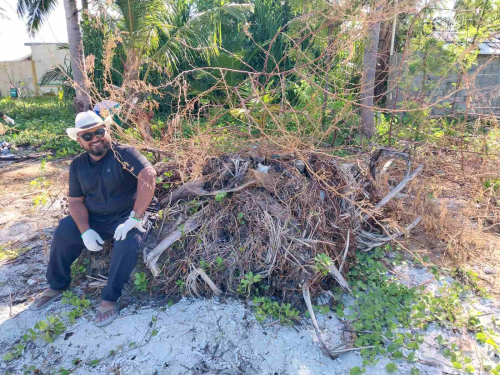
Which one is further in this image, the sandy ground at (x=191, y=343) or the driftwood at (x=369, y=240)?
the driftwood at (x=369, y=240)

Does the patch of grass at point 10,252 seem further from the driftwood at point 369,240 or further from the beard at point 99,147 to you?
the driftwood at point 369,240

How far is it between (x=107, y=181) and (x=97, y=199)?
7.0 inches

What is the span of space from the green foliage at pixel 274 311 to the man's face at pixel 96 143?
171cm

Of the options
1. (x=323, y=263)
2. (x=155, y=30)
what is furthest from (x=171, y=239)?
(x=155, y=30)

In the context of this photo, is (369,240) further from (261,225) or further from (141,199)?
(141,199)

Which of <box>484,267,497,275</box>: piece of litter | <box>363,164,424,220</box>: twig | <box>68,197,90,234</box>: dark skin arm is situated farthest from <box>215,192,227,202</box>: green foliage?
<box>484,267,497,275</box>: piece of litter

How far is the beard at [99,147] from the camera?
3.05 m

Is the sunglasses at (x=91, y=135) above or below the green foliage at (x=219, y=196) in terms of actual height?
above

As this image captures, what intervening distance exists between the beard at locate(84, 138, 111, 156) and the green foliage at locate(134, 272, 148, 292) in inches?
40.4

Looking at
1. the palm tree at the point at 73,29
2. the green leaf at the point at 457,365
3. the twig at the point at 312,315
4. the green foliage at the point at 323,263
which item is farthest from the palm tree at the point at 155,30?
the green leaf at the point at 457,365

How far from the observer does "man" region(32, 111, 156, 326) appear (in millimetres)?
2949

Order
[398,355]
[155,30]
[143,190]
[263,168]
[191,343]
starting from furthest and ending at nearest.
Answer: [155,30] → [263,168] → [143,190] → [191,343] → [398,355]

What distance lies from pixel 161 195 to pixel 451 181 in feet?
9.40

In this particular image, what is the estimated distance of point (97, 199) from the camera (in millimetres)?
3062
